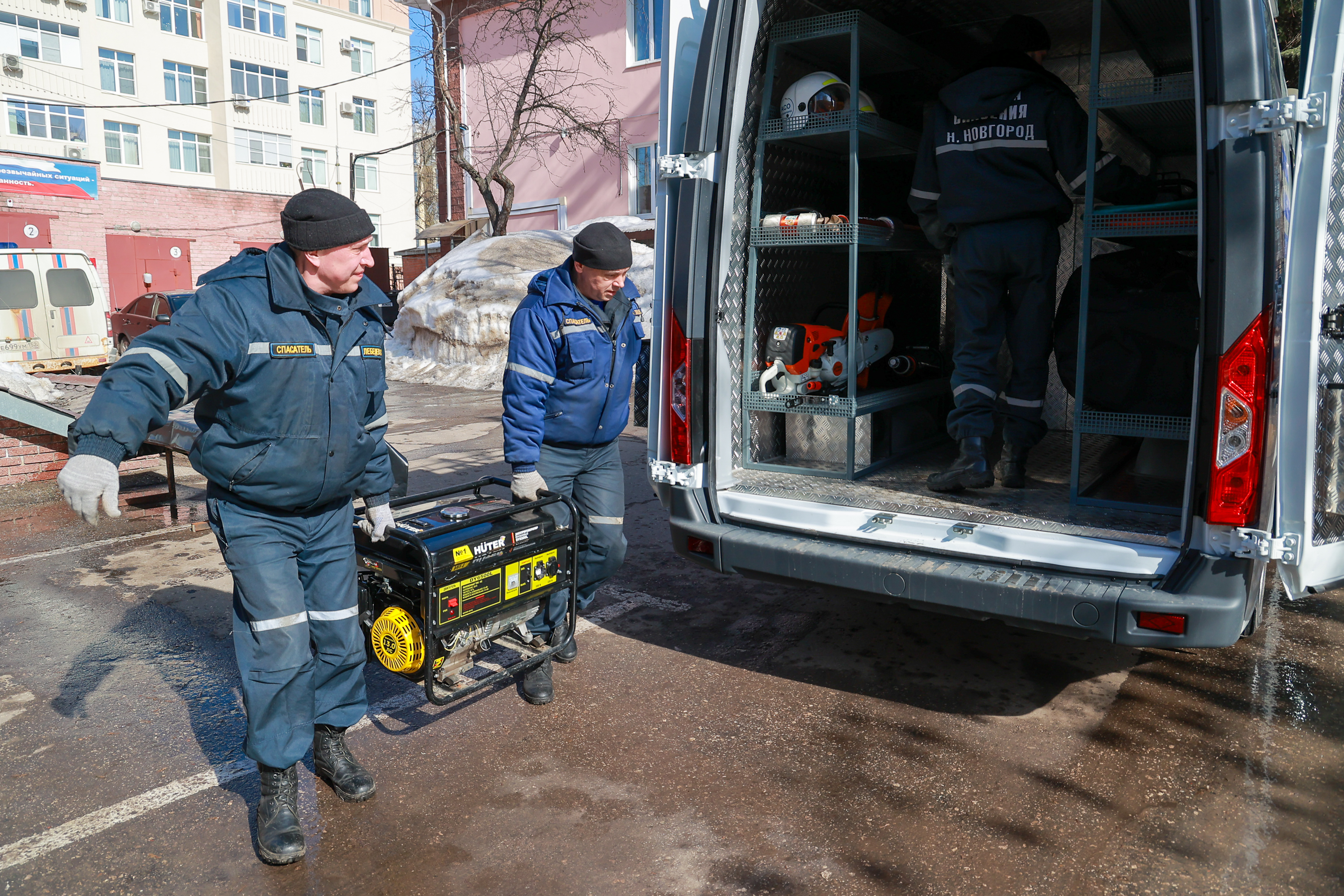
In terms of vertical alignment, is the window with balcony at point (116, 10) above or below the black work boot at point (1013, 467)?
above

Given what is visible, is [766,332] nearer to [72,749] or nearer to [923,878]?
[923,878]

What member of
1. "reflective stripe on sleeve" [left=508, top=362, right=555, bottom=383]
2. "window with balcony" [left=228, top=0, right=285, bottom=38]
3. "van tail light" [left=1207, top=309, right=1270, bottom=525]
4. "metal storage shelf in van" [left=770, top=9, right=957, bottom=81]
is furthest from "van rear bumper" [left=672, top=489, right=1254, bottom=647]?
"window with balcony" [left=228, top=0, right=285, bottom=38]

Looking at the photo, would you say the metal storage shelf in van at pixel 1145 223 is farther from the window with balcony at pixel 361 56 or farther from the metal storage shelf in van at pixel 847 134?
the window with balcony at pixel 361 56

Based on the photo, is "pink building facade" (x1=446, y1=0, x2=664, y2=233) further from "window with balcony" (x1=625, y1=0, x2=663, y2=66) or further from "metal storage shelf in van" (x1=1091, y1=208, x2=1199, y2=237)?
"metal storage shelf in van" (x1=1091, y1=208, x2=1199, y2=237)

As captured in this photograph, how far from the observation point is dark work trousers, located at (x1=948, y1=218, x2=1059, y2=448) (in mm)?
4230

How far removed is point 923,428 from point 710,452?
80.8 inches

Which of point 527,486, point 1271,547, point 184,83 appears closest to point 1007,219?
point 1271,547

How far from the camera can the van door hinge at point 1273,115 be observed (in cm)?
265

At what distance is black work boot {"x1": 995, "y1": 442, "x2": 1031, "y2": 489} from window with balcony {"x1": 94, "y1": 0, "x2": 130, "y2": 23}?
43183mm

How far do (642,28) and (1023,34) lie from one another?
701 inches

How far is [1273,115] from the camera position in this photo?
269 cm

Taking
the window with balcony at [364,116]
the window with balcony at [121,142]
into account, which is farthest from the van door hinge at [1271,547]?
the window with balcony at [364,116]

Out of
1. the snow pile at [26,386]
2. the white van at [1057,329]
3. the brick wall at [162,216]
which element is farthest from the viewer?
the brick wall at [162,216]

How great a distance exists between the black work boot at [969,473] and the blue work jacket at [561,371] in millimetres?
1434
